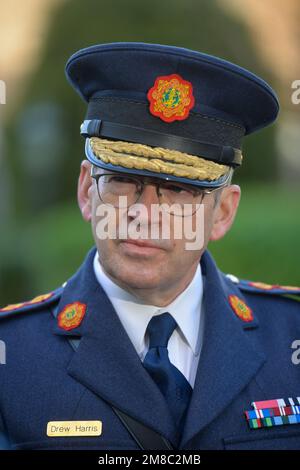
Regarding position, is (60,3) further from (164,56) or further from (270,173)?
(164,56)

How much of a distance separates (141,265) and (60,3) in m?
10.1

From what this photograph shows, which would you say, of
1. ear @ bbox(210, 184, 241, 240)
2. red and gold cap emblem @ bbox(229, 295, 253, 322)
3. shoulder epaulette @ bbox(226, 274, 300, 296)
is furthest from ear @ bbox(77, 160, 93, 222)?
shoulder epaulette @ bbox(226, 274, 300, 296)

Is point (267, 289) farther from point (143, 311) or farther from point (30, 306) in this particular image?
point (30, 306)

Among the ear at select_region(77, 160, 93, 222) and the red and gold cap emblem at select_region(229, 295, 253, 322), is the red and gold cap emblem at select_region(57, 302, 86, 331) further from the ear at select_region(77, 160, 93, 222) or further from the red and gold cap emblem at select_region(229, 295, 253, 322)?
the red and gold cap emblem at select_region(229, 295, 253, 322)

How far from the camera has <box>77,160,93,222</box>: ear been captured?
329 centimetres

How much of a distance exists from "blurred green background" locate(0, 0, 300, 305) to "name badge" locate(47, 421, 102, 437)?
13.7 ft

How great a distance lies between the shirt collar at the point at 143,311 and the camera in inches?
126

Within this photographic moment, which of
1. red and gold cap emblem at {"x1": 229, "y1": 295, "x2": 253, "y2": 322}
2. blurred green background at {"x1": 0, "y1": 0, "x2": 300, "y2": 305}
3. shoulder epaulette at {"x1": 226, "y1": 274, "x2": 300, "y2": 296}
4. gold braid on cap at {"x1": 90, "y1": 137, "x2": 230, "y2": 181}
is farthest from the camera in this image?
blurred green background at {"x1": 0, "y1": 0, "x2": 300, "y2": 305}

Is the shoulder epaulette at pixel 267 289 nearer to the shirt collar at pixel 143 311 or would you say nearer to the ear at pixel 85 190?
the shirt collar at pixel 143 311

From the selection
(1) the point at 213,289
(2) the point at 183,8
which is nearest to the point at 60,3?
(2) the point at 183,8

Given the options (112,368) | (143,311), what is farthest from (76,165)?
(112,368)

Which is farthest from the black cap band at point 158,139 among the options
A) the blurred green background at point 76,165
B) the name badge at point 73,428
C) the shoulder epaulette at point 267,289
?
the blurred green background at point 76,165

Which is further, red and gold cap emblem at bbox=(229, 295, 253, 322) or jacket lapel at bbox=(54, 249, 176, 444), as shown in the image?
red and gold cap emblem at bbox=(229, 295, 253, 322)

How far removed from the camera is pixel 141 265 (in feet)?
9.91
